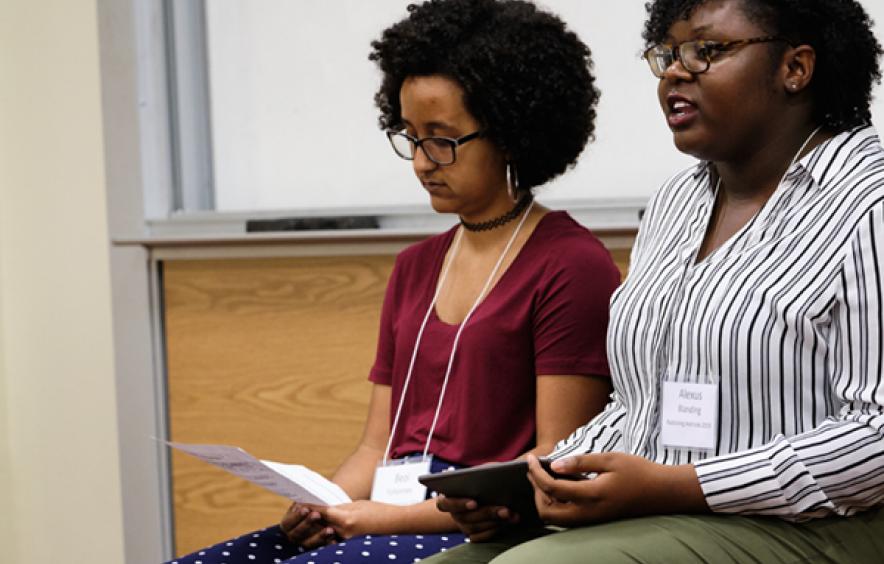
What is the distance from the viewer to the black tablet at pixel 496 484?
54.2 inches

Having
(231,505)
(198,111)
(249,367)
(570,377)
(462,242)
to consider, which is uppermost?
(198,111)

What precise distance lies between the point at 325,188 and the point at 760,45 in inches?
59.4

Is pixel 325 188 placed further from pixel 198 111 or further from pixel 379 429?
pixel 379 429

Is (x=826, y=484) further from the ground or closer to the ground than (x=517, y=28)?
closer to the ground

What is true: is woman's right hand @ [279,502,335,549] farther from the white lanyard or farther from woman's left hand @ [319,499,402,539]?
the white lanyard

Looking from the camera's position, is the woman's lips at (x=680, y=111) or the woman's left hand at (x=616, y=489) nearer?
the woman's left hand at (x=616, y=489)

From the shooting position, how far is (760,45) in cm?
150

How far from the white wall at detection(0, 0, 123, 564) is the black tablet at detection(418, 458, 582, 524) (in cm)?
181

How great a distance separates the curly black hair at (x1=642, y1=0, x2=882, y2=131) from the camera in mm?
1505

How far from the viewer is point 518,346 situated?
72.1 inches

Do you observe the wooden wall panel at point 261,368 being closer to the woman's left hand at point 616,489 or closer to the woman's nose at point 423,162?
the woman's nose at point 423,162

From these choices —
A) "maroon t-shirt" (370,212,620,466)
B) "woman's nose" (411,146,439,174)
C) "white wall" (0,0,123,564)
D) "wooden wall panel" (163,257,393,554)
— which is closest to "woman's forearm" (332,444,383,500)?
"maroon t-shirt" (370,212,620,466)

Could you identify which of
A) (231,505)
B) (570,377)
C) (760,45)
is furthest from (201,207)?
(760,45)

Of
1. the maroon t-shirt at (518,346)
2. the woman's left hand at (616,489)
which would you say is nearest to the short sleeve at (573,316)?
the maroon t-shirt at (518,346)
